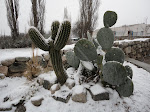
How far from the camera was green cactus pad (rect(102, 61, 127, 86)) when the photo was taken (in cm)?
91

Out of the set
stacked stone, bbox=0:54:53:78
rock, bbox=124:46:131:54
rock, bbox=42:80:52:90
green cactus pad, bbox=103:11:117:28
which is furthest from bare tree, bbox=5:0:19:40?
rock, bbox=124:46:131:54

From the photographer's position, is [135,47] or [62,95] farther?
[135,47]

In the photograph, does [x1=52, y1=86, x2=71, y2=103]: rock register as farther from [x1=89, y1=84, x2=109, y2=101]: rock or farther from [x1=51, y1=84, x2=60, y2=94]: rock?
[x1=89, y1=84, x2=109, y2=101]: rock

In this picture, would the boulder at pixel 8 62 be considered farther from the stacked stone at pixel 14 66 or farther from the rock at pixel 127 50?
the rock at pixel 127 50

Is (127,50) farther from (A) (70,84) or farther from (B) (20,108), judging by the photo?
(B) (20,108)

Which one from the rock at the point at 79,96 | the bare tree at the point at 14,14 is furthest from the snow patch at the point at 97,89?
the bare tree at the point at 14,14

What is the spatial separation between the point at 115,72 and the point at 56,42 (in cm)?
73

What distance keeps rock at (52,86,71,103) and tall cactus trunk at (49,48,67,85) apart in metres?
0.13

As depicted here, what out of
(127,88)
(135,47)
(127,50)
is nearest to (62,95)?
(127,88)

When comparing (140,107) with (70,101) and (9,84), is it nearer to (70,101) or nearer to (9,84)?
(70,101)

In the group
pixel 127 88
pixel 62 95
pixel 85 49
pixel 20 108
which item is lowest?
pixel 20 108

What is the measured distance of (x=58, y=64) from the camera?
122cm

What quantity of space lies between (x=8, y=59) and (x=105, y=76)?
5.90ft

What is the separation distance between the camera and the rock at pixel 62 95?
108cm
